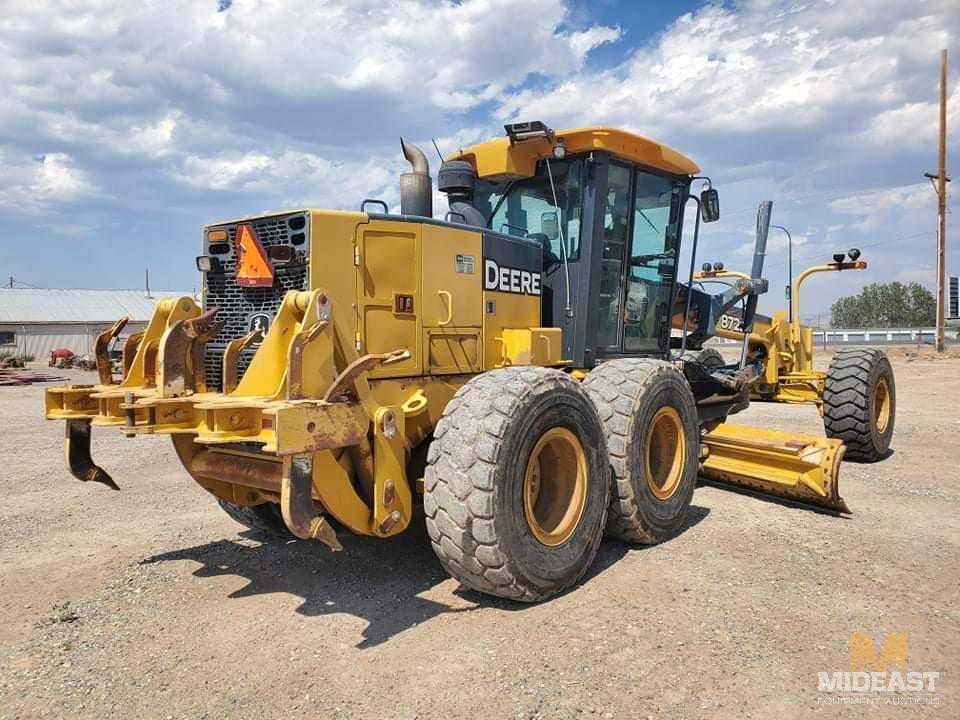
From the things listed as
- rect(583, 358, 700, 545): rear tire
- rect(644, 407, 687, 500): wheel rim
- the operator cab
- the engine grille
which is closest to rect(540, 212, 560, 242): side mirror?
the operator cab

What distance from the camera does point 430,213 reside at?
5355mm

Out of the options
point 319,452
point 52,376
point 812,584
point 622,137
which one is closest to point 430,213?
point 622,137

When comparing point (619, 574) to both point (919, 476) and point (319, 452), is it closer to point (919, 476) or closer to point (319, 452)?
point (319, 452)

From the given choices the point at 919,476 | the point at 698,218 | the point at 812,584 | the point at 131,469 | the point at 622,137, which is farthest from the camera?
the point at 131,469

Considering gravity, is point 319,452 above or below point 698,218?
below

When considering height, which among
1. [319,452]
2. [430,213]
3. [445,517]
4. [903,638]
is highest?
[430,213]

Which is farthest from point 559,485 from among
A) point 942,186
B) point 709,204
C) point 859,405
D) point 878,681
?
point 942,186

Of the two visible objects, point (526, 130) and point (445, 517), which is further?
point (526, 130)

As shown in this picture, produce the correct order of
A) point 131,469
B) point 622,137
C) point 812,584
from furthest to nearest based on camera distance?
1. point 131,469
2. point 622,137
3. point 812,584

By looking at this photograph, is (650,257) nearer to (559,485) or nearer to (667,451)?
(667,451)

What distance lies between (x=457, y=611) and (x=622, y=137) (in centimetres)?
391

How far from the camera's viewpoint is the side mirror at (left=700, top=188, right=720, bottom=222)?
7.01 m

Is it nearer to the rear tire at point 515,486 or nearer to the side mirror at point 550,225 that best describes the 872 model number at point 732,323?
the side mirror at point 550,225

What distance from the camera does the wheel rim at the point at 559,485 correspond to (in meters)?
4.43
